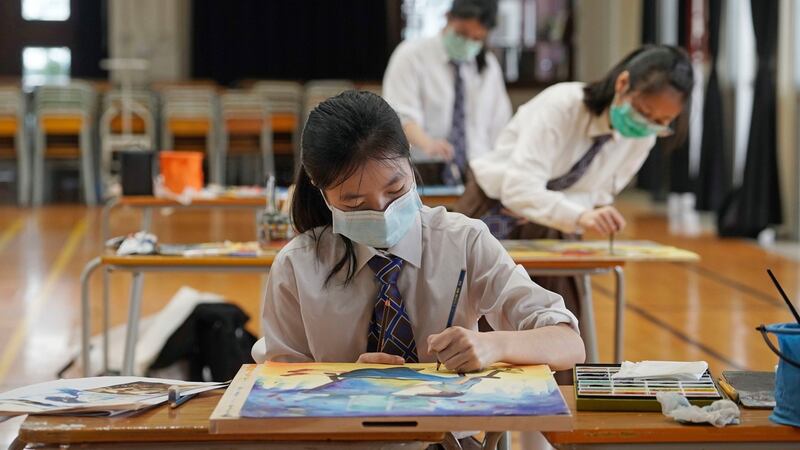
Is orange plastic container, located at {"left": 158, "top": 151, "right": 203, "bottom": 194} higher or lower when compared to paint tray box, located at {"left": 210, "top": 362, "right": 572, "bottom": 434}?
lower

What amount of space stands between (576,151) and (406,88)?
169 centimetres

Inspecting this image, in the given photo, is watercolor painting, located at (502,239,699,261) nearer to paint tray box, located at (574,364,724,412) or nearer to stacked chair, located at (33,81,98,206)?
paint tray box, located at (574,364,724,412)

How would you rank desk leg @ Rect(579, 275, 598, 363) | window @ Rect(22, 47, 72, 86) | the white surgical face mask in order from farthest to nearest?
window @ Rect(22, 47, 72, 86)
desk leg @ Rect(579, 275, 598, 363)
the white surgical face mask

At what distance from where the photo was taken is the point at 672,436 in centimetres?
157

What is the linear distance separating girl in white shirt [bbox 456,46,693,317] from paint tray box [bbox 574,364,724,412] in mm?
1445

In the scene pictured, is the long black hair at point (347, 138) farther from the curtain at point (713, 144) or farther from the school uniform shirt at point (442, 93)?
the curtain at point (713, 144)

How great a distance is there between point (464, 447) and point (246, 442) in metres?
0.48

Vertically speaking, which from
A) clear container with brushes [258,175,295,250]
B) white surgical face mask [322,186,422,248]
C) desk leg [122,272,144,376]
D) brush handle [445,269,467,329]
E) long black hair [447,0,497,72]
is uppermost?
long black hair [447,0,497,72]

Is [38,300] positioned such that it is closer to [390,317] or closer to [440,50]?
[440,50]

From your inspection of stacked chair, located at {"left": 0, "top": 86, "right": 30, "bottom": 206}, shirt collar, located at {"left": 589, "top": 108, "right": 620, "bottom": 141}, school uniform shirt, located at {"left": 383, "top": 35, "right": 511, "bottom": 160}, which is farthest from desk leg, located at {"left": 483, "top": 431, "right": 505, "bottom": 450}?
stacked chair, located at {"left": 0, "top": 86, "right": 30, "bottom": 206}

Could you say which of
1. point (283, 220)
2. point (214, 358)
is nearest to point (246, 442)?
point (283, 220)

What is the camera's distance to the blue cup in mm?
1556

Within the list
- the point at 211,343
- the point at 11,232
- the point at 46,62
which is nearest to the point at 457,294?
the point at 211,343

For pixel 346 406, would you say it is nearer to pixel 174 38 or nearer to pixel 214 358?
pixel 214 358
